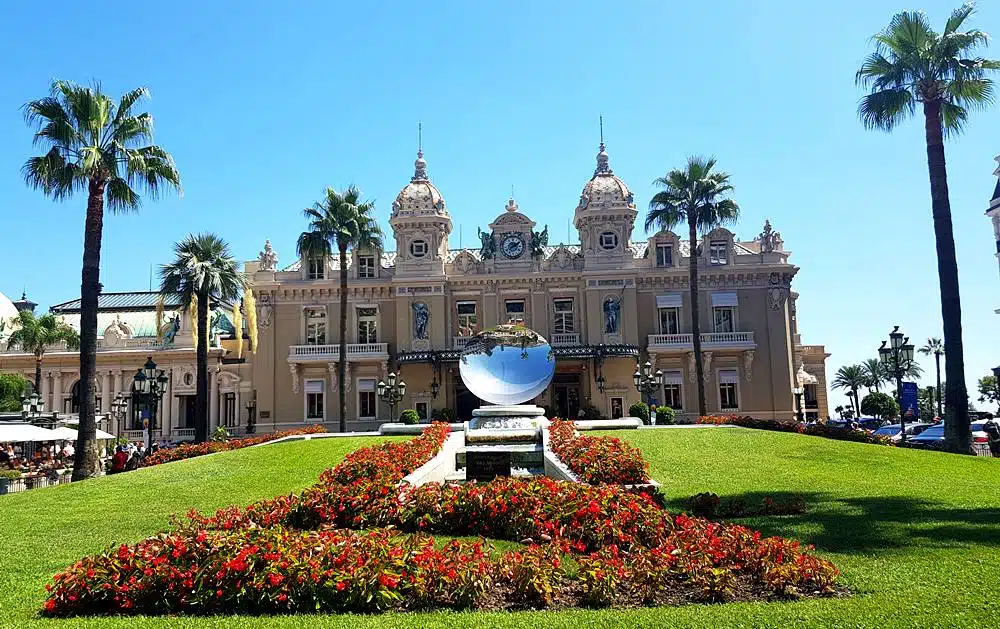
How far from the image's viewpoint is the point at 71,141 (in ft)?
78.5

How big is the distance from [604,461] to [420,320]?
101 feet

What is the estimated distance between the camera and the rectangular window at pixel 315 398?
46062mm

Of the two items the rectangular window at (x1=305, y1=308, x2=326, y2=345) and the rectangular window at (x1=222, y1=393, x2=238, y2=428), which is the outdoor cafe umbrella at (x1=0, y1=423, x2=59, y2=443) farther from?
the rectangular window at (x1=222, y1=393, x2=238, y2=428)

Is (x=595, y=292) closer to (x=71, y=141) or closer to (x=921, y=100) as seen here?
(x=921, y=100)

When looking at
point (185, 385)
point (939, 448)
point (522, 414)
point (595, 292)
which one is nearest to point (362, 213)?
point (595, 292)

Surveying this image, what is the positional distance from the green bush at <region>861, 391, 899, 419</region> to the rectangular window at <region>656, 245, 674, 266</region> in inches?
1667

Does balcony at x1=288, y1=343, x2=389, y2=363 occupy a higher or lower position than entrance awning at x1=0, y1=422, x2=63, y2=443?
higher

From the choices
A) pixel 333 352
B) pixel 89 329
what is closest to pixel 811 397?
pixel 333 352

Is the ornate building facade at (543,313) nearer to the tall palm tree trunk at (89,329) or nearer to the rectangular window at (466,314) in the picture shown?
the rectangular window at (466,314)

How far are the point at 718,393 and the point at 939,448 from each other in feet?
58.9

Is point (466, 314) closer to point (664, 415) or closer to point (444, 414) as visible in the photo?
point (444, 414)

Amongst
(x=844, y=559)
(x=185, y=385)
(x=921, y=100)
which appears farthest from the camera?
(x=185, y=385)

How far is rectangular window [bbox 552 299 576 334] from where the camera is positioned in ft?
150

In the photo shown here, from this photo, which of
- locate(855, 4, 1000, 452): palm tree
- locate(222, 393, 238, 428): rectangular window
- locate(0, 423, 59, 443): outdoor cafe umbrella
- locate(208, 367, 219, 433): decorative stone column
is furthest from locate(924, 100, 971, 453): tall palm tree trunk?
locate(208, 367, 219, 433): decorative stone column
